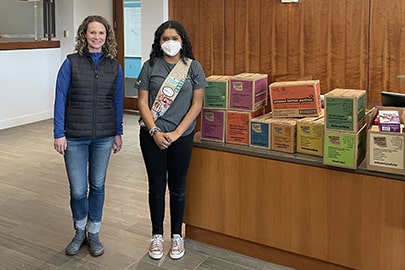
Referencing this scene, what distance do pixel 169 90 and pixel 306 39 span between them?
1.70m

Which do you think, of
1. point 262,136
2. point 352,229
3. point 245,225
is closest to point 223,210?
point 245,225

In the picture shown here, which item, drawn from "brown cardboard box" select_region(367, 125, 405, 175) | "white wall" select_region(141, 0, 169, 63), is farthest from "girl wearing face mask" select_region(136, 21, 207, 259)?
"white wall" select_region(141, 0, 169, 63)

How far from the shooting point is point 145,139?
287 centimetres

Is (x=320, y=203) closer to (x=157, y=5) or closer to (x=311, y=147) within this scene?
(x=311, y=147)

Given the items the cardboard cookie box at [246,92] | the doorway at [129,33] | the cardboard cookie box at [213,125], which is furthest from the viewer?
the doorway at [129,33]

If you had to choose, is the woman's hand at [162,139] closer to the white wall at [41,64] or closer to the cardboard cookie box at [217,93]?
the cardboard cookie box at [217,93]

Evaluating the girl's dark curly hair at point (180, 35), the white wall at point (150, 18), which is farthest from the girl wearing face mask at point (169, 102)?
the white wall at point (150, 18)

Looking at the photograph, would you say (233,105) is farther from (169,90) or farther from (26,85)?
(26,85)

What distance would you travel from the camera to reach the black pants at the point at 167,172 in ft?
9.46

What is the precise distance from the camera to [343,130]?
260 centimetres

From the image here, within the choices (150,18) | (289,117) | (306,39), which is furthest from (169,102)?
(150,18)

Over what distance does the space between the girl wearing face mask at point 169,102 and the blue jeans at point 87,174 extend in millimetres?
286

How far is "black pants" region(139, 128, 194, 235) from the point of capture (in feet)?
9.46

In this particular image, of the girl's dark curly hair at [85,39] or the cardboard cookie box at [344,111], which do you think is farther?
the girl's dark curly hair at [85,39]
